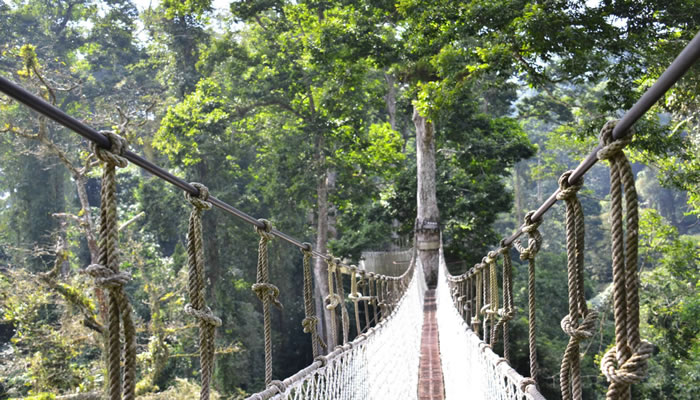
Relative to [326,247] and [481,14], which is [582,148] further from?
[481,14]

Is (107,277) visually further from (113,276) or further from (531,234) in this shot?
(531,234)

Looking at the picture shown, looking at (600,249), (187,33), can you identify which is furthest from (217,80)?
(600,249)

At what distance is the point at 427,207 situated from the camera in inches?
339

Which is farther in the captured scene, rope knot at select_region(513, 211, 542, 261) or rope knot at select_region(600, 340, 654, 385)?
rope knot at select_region(513, 211, 542, 261)

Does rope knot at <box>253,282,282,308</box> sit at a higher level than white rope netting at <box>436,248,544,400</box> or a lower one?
higher

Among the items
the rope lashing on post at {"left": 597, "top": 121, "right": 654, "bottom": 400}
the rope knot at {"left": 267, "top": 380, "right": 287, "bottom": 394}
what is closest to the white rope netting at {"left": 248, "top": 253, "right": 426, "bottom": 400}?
the rope knot at {"left": 267, "top": 380, "right": 287, "bottom": 394}

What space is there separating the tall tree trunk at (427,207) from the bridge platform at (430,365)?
7.64 feet

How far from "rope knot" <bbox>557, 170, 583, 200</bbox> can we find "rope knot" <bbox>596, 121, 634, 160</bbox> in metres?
0.25

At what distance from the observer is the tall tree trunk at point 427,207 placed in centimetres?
855

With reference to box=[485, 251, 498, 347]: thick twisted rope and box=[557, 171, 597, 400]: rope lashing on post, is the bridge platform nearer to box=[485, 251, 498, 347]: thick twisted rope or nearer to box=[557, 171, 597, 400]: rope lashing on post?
box=[485, 251, 498, 347]: thick twisted rope

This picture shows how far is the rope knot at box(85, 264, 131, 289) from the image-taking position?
0.83 metres

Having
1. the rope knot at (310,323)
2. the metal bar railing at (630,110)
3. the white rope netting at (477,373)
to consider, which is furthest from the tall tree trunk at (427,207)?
the metal bar railing at (630,110)

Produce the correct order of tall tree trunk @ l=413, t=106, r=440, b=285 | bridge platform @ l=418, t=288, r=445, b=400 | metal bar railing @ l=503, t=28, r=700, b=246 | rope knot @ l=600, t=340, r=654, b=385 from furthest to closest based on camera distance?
tall tree trunk @ l=413, t=106, r=440, b=285, bridge platform @ l=418, t=288, r=445, b=400, rope knot @ l=600, t=340, r=654, b=385, metal bar railing @ l=503, t=28, r=700, b=246

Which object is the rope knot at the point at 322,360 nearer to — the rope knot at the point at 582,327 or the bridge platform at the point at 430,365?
the rope knot at the point at 582,327
